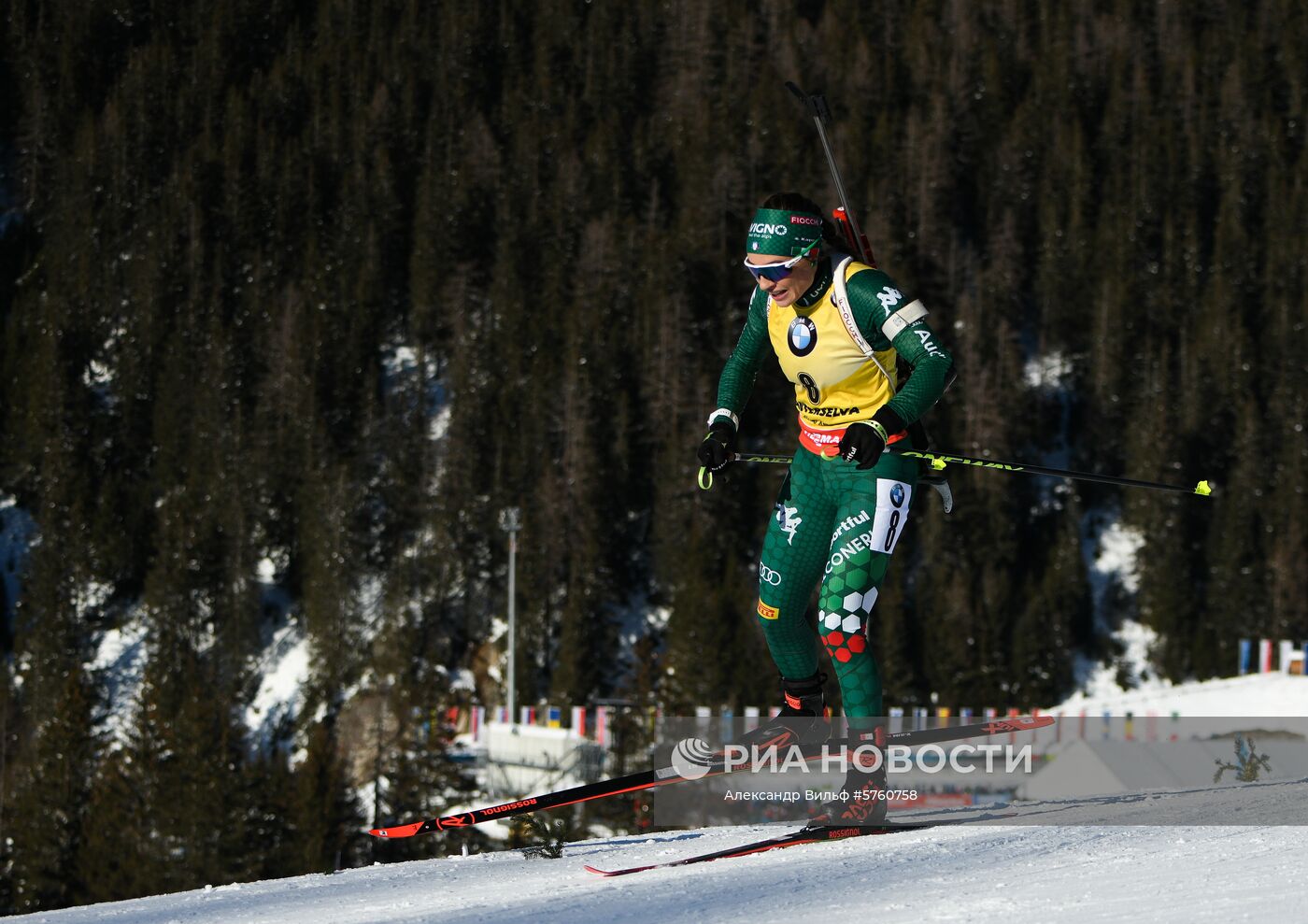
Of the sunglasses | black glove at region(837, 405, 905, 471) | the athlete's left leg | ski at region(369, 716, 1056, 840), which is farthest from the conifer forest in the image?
black glove at region(837, 405, 905, 471)

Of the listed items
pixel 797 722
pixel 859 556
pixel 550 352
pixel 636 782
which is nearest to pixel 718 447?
pixel 859 556

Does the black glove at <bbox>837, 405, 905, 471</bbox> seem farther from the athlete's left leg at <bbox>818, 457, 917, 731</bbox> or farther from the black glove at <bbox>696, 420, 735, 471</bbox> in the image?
the black glove at <bbox>696, 420, 735, 471</bbox>

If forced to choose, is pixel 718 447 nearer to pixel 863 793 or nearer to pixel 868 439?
pixel 868 439

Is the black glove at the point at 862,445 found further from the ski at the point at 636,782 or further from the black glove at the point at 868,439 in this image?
the ski at the point at 636,782

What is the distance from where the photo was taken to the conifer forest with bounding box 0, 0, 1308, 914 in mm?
66312

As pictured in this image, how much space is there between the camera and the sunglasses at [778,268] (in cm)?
639

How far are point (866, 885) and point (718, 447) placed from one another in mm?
2422

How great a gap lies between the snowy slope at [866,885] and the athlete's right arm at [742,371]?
1.90m

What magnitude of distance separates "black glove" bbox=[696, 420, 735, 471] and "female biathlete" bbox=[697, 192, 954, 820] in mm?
328

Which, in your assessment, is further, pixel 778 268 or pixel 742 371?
pixel 742 371

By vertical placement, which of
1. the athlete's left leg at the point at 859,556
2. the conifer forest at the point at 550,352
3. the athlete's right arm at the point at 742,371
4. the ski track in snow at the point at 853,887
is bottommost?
the ski track in snow at the point at 853,887

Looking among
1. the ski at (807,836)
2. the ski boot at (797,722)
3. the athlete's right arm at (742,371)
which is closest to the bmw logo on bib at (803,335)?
the athlete's right arm at (742,371)

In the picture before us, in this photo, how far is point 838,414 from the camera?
21.5ft

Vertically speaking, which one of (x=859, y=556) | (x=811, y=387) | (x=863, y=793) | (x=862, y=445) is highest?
(x=811, y=387)
